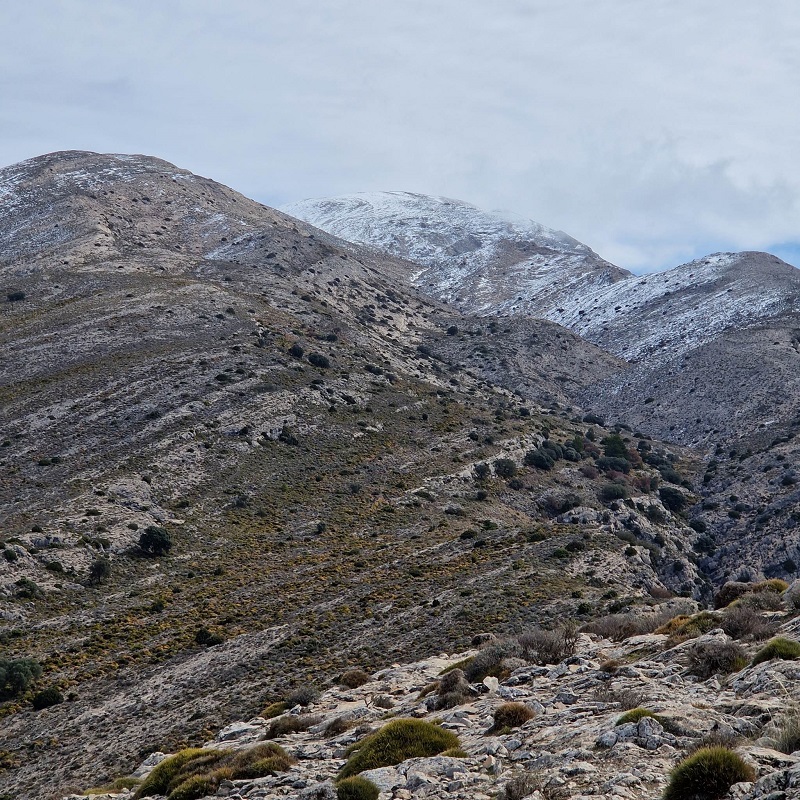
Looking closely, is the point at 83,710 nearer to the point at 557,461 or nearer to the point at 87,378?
the point at 87,378

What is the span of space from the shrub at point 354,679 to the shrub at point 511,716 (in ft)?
33.3

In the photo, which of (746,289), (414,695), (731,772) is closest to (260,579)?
(414,695)

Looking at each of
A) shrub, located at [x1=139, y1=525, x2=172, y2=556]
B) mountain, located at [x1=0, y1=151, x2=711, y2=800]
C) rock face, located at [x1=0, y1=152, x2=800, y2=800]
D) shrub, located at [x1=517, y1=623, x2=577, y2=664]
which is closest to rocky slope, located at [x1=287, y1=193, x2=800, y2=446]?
rock face, located at [x1=0, y1=152, x2=800, y2=800]

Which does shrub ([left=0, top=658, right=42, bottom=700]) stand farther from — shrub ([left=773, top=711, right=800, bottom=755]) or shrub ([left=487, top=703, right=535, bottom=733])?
shrub ([left=773, top=711, right=800, bottom=755])

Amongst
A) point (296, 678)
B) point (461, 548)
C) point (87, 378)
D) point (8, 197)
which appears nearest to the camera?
point (296, 678)

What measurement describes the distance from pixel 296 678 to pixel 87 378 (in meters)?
49.9

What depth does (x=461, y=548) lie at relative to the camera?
162 ft

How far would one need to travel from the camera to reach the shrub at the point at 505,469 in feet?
231

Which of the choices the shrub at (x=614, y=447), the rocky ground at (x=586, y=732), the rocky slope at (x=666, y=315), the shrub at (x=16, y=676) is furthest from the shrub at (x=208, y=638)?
the rocky slope at (x=666, y=315)

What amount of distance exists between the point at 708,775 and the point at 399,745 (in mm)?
6493

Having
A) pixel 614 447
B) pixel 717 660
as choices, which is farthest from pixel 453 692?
pixel 614 447

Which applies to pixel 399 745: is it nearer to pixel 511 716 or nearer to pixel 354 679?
pixel 511 716

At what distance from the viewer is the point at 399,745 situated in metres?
15.4

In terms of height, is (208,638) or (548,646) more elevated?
(548,646)
